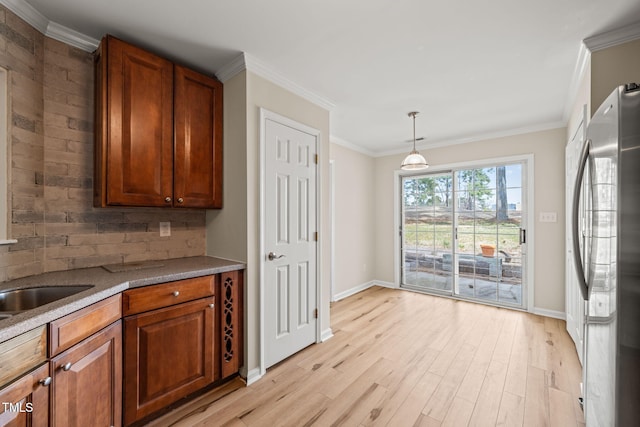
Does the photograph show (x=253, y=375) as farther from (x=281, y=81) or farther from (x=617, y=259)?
(x=281, y=81)

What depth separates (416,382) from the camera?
6.95ft

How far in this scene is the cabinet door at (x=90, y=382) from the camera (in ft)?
3.88

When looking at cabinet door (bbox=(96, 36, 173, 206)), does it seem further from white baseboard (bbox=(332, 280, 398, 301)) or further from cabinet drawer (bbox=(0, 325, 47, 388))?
white baseboard (bbox=(332, 280, 398, 301))

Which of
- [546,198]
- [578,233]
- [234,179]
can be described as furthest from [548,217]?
[234,179]

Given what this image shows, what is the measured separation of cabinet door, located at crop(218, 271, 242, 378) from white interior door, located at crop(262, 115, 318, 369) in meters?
0.22

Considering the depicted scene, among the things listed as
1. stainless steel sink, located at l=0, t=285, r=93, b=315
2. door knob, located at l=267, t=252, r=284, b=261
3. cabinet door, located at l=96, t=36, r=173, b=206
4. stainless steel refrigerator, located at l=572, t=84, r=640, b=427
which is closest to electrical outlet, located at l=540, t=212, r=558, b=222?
stainless steel refrigerator, located at l=572, t=84, r=640, b=427

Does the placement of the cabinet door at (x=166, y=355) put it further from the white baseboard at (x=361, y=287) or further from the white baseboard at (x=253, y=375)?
the white baseboard at (x=361, y=287)

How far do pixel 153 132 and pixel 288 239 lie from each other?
4.28ft

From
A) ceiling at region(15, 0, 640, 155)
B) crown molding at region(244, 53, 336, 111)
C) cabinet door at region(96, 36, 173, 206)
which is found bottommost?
cabinet door at region(96, 36, 173, 206)

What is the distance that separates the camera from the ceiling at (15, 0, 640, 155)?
158cm

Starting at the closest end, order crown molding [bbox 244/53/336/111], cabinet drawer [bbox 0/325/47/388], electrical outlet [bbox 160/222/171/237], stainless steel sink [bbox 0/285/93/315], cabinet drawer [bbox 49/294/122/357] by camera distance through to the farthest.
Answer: cabinet drawer [bbox 0/325/47/388] < cabinet drawer [bbox 49/294/122/357] < stainless steel sink [bbox 0/285/93/315] < crown molding [bbox 244/53/336/111] < electrical outlet [bbox 160/222/171/237]

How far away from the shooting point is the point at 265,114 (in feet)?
7.28

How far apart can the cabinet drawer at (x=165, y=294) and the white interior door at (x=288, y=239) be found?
493 millimetres

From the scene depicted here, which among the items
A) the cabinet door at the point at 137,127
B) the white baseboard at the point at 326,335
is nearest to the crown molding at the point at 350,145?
the cabinet door at the point at 137,127
